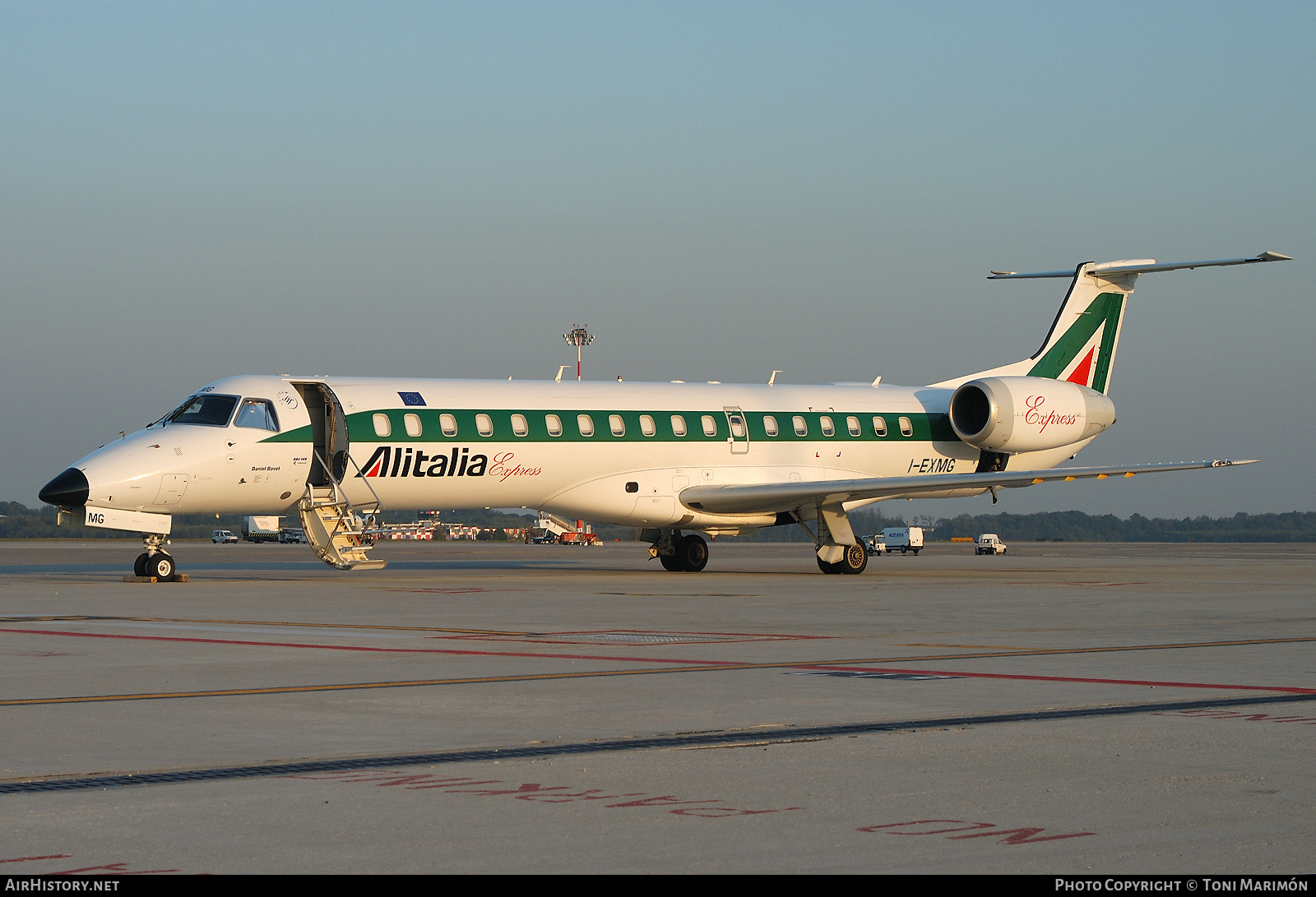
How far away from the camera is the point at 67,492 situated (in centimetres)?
2562

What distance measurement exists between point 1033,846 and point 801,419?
91.9ft

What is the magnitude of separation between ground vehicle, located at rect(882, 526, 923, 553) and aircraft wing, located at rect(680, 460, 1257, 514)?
112 ft

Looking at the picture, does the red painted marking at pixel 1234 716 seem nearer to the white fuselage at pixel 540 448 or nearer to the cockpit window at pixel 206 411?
the white fuselage at pixel 540 448

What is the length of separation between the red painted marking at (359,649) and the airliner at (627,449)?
9990 mm

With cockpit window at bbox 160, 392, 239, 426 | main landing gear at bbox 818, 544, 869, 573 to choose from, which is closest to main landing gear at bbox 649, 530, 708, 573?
main landing gear at bbox 818, 544, 869, 573

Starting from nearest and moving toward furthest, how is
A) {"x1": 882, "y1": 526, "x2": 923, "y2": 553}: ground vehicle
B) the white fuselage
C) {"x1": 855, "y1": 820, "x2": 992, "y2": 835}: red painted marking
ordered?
{"x1": 855, "y1": 820, "x2": 992, "y2": 835}: red painted marking < the white fuselage < {"x1": 882, "y1": 526, "x2": 923, "y2": 553}: ground vehicle

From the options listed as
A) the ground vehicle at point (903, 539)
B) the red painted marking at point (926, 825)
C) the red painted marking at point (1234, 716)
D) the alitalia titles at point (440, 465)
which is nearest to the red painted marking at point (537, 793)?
the red painted marking at point (926, 825)

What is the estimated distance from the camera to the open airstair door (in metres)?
28.3

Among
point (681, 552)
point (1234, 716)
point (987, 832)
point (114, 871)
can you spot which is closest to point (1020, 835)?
point (987, 832)

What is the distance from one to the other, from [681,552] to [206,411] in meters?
12.0

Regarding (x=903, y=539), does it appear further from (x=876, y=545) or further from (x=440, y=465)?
(x=440, y=465)

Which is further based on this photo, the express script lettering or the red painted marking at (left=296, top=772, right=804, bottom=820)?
the express script lettering

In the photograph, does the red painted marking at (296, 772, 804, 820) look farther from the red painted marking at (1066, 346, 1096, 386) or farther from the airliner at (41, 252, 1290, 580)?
the red painted marking at (1066, 346, 1096, 386)
